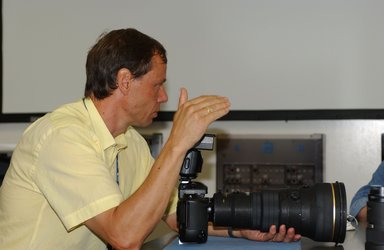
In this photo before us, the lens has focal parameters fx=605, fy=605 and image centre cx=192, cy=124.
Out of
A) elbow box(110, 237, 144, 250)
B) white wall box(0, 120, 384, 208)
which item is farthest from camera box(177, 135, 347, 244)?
white wall box(0, 120, 384, 208)

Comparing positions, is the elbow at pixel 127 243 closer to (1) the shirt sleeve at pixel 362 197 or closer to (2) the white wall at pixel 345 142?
(1) the shirt sleeve at pixel 362 197

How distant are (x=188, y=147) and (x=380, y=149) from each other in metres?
1.70

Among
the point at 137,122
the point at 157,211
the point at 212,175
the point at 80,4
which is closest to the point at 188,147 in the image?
the point at 157,211

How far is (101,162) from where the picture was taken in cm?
140

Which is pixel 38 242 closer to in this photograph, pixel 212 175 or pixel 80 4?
pixel 212 175

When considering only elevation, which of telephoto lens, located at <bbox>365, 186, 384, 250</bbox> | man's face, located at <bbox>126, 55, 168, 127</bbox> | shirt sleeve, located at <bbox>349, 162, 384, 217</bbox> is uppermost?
man's face, located at <bbox>126, 55, 168, 127</bbox>

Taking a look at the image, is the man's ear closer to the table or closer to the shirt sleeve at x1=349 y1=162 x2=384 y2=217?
the table

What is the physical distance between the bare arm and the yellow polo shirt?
0.04m

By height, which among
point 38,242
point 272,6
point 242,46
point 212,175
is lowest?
point 212,175

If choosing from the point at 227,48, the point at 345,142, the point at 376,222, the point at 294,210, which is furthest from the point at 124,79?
the point at 345,142

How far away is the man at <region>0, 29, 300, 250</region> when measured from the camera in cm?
135

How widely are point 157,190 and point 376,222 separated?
1.58 feet

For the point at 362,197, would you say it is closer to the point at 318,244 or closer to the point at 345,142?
the point at 318,244

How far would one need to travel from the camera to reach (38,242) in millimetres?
1432
